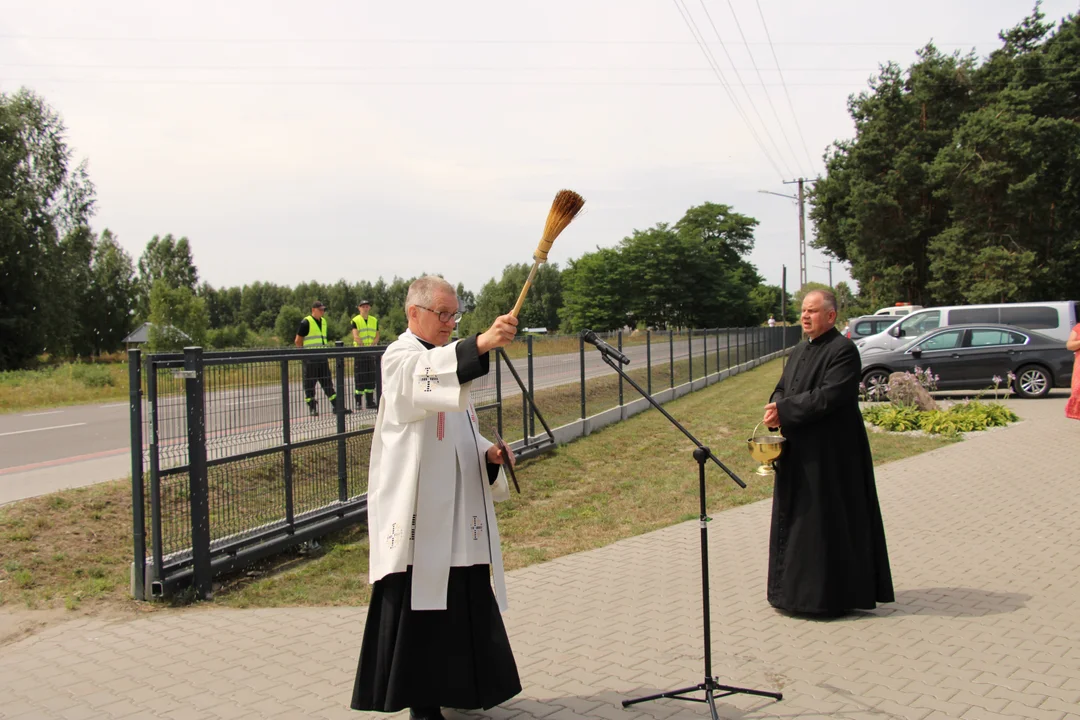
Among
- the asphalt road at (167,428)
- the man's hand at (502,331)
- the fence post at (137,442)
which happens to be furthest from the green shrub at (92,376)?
the man's hand at (502,331)

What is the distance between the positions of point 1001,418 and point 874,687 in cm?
1208

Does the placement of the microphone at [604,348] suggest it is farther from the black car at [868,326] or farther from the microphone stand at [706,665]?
the black car at [868,326]

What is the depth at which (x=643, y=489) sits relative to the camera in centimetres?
1015

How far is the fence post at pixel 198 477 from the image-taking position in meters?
5.91

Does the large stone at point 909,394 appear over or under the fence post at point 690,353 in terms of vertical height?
under

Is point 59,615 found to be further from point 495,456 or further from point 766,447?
point 766,447

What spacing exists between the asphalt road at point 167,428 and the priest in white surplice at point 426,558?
2.67 meters

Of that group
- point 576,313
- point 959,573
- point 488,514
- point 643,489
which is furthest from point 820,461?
point 576,313

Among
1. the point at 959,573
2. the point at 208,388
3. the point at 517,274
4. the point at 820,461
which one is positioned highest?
the point at 517,274

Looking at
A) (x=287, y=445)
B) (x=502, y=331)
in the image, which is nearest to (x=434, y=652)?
(x=502, y=331)

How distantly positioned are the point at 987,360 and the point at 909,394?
516cm

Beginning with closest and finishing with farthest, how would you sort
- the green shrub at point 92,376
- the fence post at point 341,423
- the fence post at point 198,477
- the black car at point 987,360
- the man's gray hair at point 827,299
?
the man's gray hair at point 827,299 → the fence post at point 198,477 → the fence post at point 341,423 → the black car at point 987,360 → the green shrub at point 92,376

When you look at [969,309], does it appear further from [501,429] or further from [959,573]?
[959,573]

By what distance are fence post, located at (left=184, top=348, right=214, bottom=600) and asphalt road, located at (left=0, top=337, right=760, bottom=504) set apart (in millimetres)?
67
